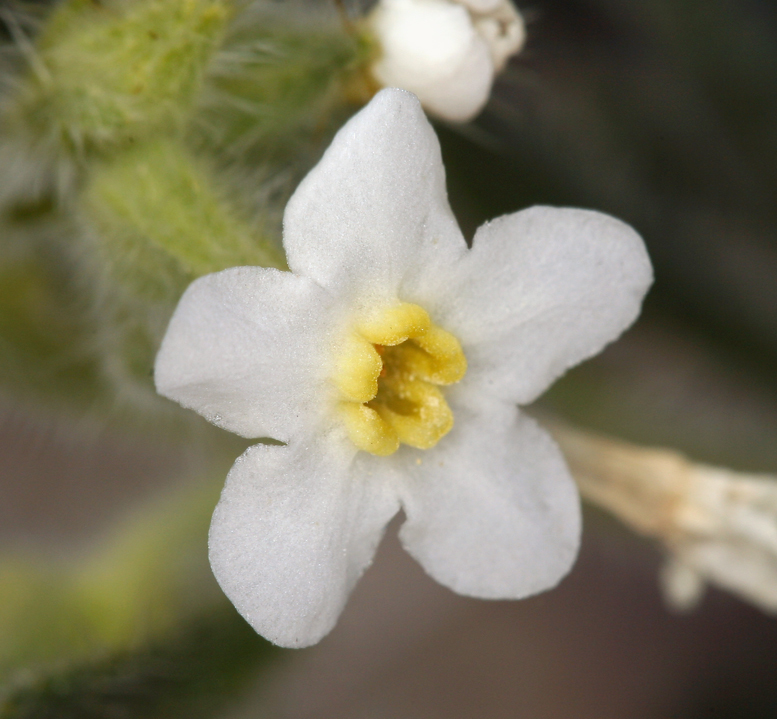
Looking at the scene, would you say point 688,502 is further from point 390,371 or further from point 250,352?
point 250,352

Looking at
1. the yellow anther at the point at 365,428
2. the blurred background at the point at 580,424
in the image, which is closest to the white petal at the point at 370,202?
the yellow anther at the point at 365,428

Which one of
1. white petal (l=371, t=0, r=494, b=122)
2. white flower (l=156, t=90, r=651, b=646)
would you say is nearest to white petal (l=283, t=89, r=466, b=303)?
white flower (l=156, t=90, r=651, b=646)

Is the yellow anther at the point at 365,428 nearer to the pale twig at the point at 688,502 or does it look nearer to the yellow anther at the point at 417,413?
the yellow anther at the point at 417,413

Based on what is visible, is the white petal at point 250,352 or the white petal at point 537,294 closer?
the white petal at point 250,352

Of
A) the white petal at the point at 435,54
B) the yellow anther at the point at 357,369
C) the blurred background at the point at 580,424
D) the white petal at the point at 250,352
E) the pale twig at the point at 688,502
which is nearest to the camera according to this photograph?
the white petal at the point at 250,352

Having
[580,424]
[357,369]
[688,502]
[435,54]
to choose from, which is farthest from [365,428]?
[580,424]

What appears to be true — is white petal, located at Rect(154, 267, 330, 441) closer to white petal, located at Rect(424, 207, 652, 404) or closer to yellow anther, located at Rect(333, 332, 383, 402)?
yellow anther, located at Rect(333, 332, 383, 402)
